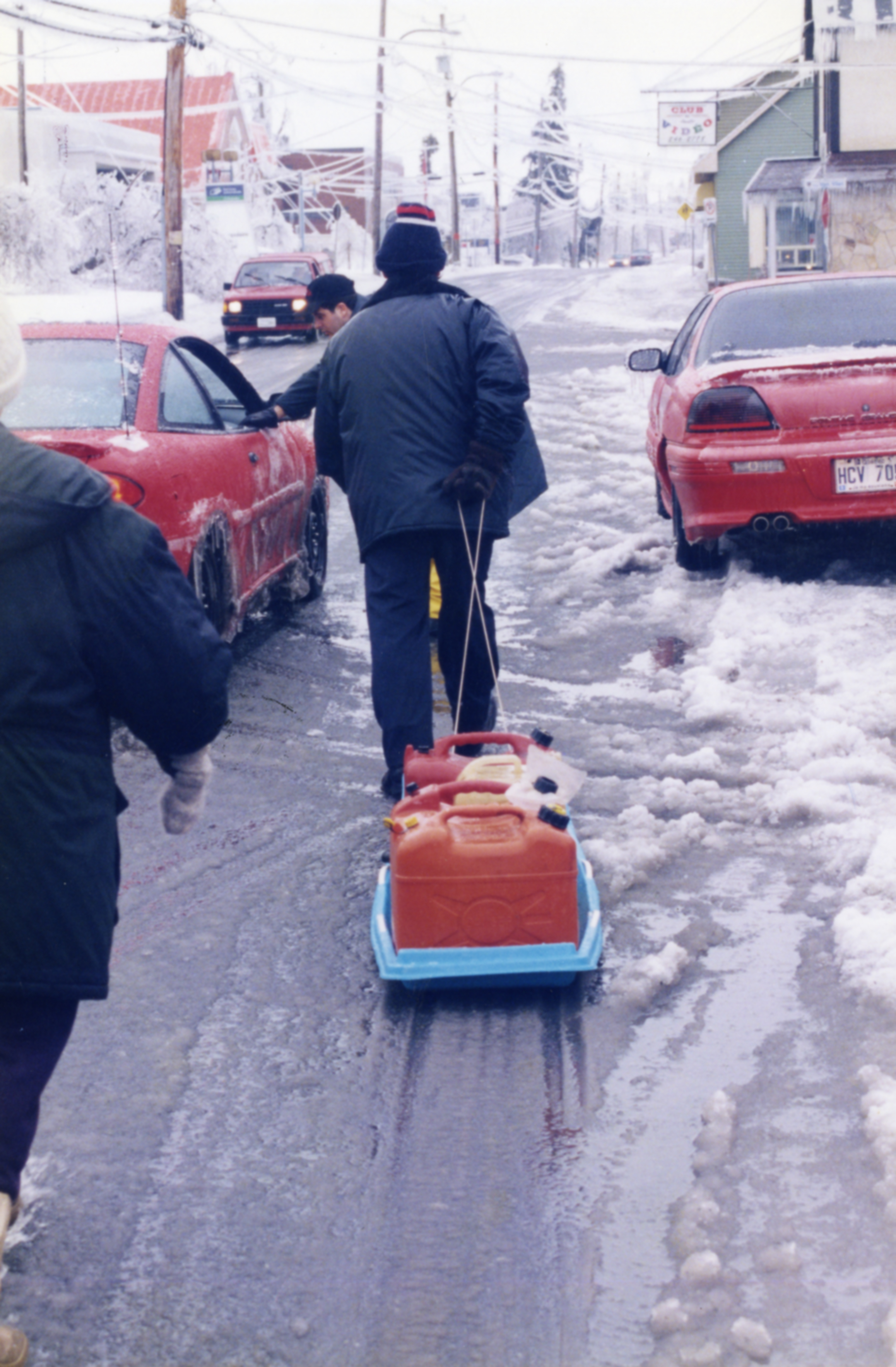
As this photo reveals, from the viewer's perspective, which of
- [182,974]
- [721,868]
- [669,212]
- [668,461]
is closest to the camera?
[182,974]

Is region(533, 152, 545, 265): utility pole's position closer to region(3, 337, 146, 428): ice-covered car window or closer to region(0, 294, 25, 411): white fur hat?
region(3, 337, 146, 428): ice-covered car window

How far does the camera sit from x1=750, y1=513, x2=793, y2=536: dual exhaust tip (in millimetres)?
7445

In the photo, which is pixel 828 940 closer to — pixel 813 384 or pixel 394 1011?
pixel 394 1011

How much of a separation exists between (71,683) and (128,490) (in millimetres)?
3397

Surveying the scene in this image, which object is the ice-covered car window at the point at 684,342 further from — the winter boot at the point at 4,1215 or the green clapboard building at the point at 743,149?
the green clapboard building at the point at 743,149

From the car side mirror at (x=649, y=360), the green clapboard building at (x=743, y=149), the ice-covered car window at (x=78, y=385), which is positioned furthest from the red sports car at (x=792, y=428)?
the green clapboard building at (x=743, y=149)

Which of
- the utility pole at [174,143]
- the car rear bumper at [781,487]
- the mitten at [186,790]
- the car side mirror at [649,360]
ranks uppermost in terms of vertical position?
the utility pole at [174,143]

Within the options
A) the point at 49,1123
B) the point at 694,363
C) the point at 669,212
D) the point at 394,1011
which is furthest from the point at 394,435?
the point at 669,212

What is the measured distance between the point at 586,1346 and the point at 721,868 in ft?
7.09

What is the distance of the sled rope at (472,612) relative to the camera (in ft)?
15.6

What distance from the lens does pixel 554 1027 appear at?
11.4 feet

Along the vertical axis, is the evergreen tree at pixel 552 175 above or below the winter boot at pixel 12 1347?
above

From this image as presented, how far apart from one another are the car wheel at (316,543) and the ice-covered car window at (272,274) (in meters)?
23.6

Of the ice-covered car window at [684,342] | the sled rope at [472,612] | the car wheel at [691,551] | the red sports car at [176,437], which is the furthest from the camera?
the ice-covered car window at [684,342]
